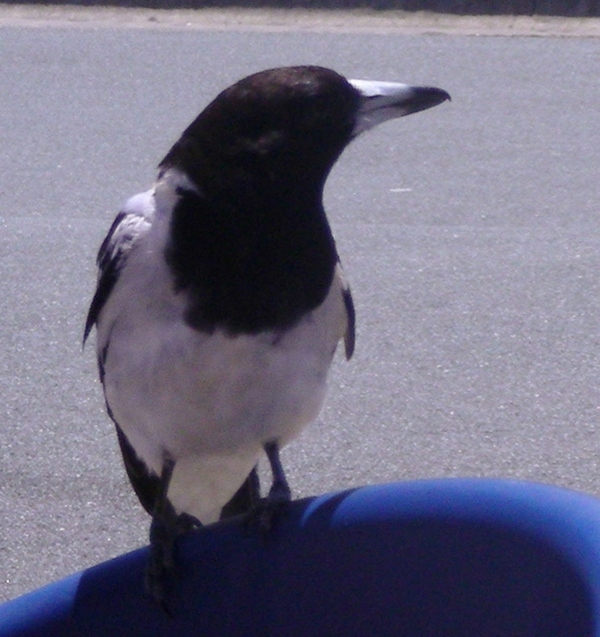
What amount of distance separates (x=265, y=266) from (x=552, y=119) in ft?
21.8

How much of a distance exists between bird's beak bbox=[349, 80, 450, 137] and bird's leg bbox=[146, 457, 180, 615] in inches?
33.6

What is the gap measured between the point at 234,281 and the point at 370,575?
636 millimetres

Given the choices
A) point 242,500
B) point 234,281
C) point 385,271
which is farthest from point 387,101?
point 385,271

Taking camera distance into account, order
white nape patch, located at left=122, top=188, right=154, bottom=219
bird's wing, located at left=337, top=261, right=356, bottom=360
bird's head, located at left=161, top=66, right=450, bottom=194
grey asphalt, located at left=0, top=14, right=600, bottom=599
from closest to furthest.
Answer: bird's head, located at left=161, top=66, right=450, bottom=194 < white nape patch, located at left=122, top=188, right=154, bottom=219 < bird's wing, located at left=337, top=261, right=356, bottom=360 < grey asphalt, located at left=0, top=14, right=600, bottom=599

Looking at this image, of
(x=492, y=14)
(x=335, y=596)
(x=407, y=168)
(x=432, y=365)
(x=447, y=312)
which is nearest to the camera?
(x=335, y=596)

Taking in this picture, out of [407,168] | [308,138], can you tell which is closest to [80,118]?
[407,168]

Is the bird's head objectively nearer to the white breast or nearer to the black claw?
the white breast

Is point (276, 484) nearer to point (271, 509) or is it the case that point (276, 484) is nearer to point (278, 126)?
point (271, 509)

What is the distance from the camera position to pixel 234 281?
262cm

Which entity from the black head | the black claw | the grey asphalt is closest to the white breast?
the black claw

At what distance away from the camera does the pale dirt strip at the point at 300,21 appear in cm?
1187

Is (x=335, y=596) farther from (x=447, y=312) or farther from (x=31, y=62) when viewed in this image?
(x=31, y=62)

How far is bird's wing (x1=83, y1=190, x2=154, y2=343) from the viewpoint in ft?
9.17

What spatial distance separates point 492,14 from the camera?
12461 mm
